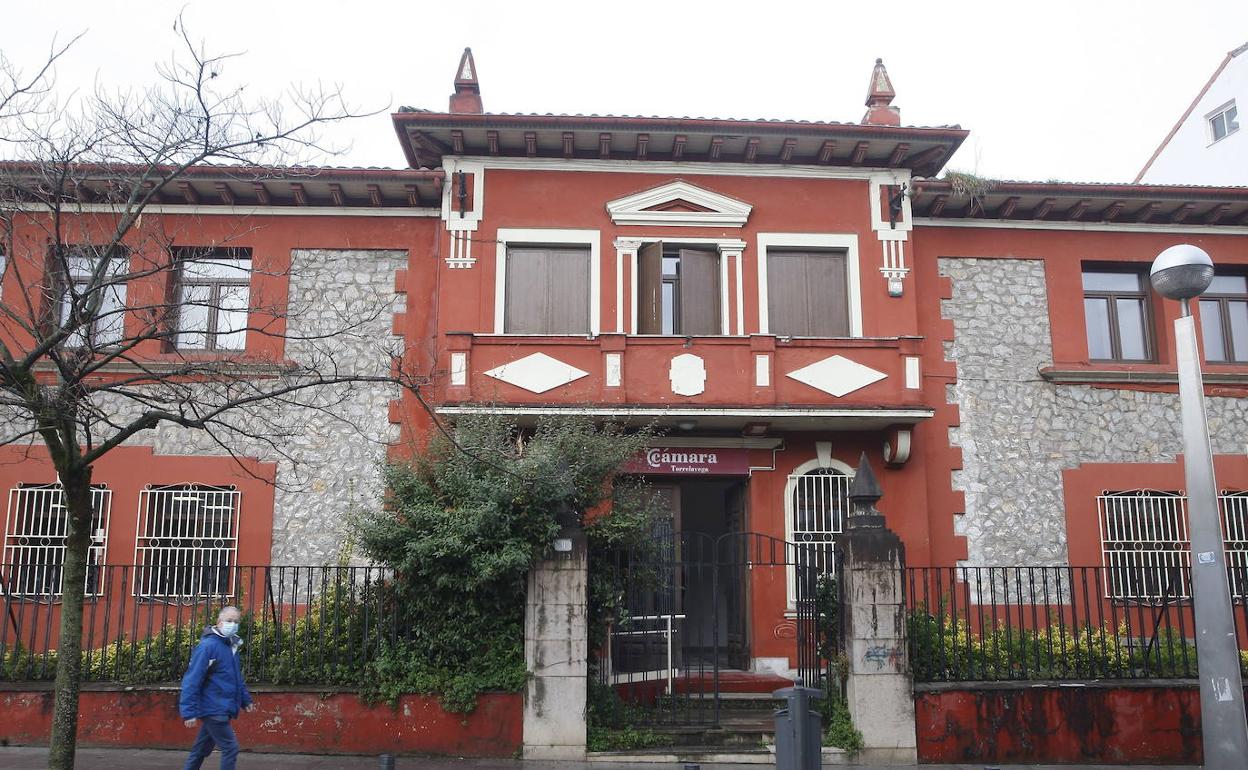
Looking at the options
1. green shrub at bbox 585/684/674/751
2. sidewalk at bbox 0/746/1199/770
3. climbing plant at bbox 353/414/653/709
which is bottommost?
sidewalk at bbox 0/746/1199/770

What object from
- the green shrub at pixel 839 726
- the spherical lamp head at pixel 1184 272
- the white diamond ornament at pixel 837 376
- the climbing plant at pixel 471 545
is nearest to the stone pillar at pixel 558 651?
the climbing plant at pixel 471 545

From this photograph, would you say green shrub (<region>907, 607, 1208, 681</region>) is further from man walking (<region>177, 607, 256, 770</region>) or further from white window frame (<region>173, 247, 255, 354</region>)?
white window frame (<region>173, 247, 255, 354</region>)

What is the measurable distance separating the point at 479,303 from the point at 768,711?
263 inches

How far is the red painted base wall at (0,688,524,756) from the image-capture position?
10.0 m

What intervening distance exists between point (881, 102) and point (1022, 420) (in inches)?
205

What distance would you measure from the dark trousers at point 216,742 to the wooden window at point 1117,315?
12978 millimetres

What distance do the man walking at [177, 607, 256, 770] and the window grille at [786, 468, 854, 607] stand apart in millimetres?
7848

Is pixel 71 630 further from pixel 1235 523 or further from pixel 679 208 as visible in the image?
pixel 1235 523

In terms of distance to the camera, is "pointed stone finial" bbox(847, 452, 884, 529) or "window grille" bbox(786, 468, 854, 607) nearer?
"pointed stone finial" bbox(847, 452, 884, 529)

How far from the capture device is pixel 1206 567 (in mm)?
7574

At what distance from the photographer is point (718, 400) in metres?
13.2

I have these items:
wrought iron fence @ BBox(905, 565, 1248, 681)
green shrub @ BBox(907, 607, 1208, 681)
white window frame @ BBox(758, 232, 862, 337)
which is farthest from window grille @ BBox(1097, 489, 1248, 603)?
white window frame @ BBox(758, 232, 862, 337)

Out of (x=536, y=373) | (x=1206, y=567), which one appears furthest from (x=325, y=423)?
(x=1206, y=567)

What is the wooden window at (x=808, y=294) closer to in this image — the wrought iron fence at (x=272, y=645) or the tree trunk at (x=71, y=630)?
the wrought iron fence at (x=272, y=645)
